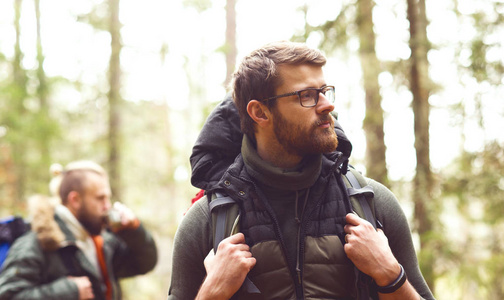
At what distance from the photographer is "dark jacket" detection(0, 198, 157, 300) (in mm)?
4086

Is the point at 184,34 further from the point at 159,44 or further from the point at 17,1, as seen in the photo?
the point at 17,1

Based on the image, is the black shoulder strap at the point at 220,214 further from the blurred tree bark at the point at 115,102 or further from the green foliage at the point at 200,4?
the green foliage at the point at 200,4

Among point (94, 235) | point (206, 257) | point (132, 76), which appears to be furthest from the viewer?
point (132, 76)

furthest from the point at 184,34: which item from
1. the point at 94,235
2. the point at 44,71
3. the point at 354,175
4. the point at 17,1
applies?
the point at 354,175

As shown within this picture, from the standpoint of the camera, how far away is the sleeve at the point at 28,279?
4035 millimetres

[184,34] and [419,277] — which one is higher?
[184,34]

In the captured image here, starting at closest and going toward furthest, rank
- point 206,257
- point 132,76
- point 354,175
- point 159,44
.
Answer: point 206,257, point 354,175, point 159,44, point 132,76

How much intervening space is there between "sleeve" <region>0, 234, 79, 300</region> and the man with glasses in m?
2.33

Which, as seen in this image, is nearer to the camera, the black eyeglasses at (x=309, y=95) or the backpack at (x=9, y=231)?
the black eyeglasses at (x=309, y=95)

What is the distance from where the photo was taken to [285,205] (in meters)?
2.34

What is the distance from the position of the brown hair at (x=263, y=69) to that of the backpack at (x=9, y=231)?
3.11 metres

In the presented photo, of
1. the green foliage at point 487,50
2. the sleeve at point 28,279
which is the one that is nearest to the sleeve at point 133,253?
the sleeve at point 28,279

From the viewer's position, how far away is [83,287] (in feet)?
14.1

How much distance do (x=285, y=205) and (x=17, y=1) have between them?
15.3m
